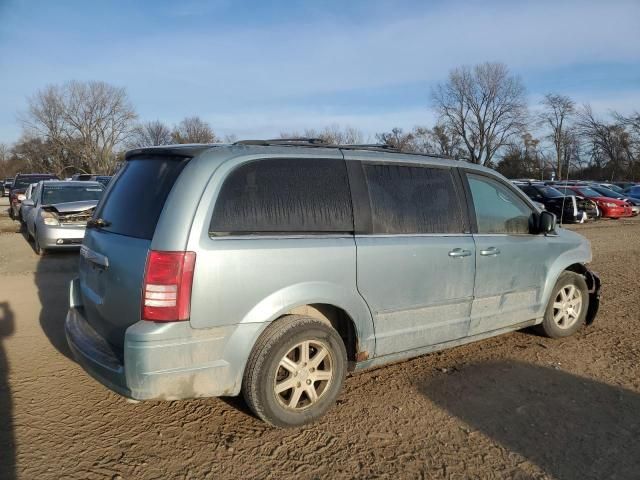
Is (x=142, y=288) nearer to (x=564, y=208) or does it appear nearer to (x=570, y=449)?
(x=570, y=449)

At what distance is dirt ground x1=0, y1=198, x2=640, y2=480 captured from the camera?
2840 mm

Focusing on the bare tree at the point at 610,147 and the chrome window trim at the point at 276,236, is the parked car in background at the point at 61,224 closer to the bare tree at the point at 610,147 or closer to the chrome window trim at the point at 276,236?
the chrome window trim at the point at 276,236

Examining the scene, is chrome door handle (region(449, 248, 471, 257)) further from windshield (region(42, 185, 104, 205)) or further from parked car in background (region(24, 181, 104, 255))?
windshield (region(42, 185, 104, 205))

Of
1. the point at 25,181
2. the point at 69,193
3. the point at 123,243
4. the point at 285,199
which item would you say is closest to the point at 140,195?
the point at 123,243

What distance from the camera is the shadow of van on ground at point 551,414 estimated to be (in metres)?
2.93

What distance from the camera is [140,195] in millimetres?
3242

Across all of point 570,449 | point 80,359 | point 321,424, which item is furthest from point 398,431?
point 80,359

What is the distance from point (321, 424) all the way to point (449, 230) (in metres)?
1.78

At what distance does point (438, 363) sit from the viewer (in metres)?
4.39

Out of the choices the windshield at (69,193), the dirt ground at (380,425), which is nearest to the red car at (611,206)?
the windshield at (69,193)

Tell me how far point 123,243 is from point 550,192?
21.7 metres

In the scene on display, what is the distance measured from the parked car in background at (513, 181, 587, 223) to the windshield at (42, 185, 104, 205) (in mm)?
15713

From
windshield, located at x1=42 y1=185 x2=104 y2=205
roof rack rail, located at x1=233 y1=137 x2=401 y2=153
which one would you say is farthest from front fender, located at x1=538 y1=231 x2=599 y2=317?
windshield, located at x1=42 y1=185 x2=104 y2=205

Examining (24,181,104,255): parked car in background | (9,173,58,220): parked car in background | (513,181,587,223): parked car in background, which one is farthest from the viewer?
(513,181,587,223): parked car in background
